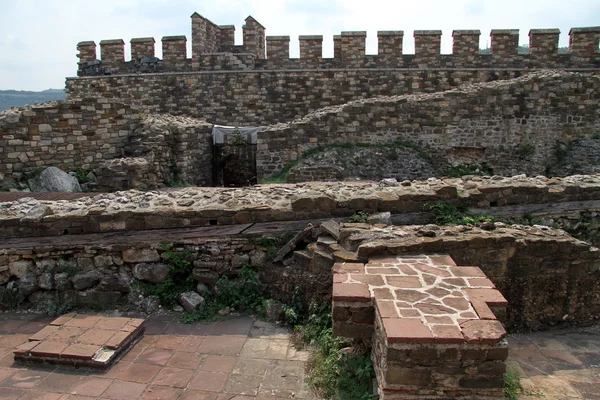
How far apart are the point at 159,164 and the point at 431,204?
7.21 m


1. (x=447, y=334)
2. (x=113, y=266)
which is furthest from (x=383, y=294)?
(x=113, y=266)

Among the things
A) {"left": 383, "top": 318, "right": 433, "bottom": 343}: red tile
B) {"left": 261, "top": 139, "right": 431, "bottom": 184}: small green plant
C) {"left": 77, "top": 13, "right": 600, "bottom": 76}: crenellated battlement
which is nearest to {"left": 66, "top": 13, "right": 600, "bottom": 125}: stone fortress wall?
{"left": 77, "top": 13, "right": 600, "bottom": 76}: crenellated battlement

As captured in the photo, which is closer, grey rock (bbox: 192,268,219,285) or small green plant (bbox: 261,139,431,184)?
grey rock (bbox: 192,268,219,285)

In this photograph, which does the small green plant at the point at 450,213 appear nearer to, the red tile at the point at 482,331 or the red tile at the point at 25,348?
the red tile at the point at 482,331

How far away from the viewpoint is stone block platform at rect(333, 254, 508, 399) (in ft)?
10.4

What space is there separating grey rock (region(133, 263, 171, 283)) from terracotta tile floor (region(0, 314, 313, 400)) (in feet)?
2.27

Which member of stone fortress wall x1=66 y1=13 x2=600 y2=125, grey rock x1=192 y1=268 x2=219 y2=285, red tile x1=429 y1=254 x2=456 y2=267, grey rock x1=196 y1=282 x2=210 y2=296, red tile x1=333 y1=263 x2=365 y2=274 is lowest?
grey rock x1=196 y1=282 x2=210 y2=296

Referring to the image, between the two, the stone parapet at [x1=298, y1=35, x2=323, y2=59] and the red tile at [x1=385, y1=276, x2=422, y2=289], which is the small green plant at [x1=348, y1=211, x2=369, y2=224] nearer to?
the red tile at [x1=385, y1=276, x2=422, y2=289]

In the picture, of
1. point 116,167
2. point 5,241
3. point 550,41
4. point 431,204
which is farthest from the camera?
point 550,41

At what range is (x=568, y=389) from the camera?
399 cm

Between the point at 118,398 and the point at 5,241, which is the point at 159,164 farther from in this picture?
the point at 118,398

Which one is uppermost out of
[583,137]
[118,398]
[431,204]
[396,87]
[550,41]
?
[550,41]

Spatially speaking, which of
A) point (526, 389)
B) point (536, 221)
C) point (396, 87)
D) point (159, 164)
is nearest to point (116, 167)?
point (159, 164)

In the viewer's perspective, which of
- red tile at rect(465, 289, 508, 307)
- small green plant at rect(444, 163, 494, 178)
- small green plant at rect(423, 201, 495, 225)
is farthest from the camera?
small green plant at rect(444, 163, 494, 178)
